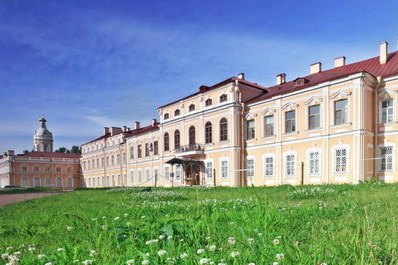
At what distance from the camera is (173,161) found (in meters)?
31.8

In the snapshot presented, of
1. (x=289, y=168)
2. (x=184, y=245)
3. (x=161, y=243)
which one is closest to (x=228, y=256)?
(x=184, y=245)

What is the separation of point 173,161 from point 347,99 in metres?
19.1

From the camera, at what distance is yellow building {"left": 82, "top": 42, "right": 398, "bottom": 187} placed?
21.4m

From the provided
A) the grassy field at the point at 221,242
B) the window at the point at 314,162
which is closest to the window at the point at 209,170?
the window at the point at 314,162

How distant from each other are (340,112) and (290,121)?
4.67 m

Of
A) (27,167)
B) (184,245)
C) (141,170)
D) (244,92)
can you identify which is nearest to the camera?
(184,245)

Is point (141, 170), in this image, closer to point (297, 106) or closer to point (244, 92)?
point (244, 92)

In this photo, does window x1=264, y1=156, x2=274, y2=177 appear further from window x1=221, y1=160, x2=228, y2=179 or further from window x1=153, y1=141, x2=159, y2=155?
window x1=153, y1=141, x2=159, y2=155

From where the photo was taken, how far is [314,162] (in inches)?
942

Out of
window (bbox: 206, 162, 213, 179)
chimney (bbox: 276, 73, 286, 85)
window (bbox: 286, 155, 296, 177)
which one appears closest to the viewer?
window (bbox: 286, 155, 296, 177)

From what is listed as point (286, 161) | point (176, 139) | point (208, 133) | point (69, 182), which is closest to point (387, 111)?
point (286, 161)

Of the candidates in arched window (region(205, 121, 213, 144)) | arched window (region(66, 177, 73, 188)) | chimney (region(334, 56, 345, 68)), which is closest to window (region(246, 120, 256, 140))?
arched window (region(205, 121, 213, 144))

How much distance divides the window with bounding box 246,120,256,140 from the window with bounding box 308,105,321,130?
6.09 metres

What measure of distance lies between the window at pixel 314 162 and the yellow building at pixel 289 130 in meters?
0.09
